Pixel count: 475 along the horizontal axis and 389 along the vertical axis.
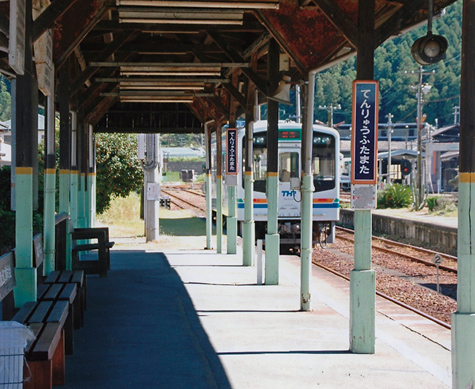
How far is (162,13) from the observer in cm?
884

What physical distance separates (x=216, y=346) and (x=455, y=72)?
81.8m

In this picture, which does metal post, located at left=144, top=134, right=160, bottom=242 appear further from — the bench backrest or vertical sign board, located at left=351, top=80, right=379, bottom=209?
the bench backrest

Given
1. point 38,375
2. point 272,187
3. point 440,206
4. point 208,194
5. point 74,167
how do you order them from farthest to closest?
point 440,206 → point 208,194 → point 74,167 → point 272,187 → point 38,375

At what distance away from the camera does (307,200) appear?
957 centimetres

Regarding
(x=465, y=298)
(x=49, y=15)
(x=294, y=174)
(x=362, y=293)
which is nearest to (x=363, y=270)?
(x=362, y=293)

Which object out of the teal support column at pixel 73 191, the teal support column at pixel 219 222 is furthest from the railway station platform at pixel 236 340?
the teal support column at pixel 219 222

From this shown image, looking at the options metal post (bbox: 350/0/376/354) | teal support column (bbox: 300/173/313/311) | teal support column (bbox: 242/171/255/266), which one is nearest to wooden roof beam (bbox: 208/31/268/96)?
teal support column (bbox: 300/173/313/311)

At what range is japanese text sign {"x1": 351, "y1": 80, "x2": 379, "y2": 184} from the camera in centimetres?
694

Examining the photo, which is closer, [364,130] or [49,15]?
[49,15]

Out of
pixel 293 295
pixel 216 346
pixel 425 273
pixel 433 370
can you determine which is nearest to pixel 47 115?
pixel 216 346

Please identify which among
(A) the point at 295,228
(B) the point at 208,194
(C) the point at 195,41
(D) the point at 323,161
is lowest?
(A) the point at 295,228

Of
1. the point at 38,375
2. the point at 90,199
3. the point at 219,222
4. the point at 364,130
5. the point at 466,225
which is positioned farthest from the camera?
the point at 90,199

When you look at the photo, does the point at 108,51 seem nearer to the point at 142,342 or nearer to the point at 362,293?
the point at 142,342

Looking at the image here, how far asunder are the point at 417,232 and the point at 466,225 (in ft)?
56.7
